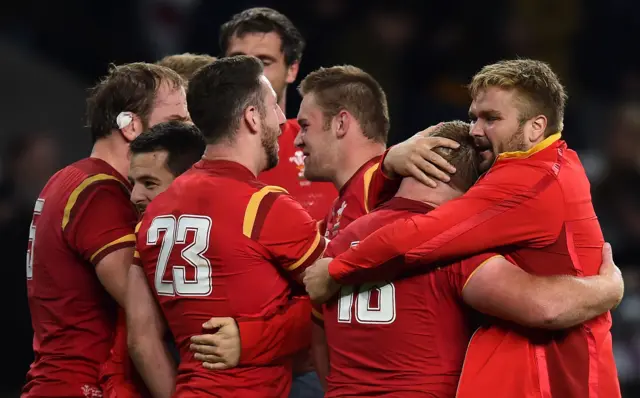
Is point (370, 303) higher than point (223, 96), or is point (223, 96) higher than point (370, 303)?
point (223, 96)

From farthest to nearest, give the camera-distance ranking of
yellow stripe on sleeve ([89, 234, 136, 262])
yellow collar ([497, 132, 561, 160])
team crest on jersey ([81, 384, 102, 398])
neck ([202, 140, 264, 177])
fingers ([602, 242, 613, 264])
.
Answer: team crest on jersey ([81, 384, 102, 398])
yellow stripe on sleeve ([89, 234, 136, 262])
neck ([202, 140, 264, 177])
fingers ([602, 242, 613, 264])
yellow collar ([497, 132, 561, 160])

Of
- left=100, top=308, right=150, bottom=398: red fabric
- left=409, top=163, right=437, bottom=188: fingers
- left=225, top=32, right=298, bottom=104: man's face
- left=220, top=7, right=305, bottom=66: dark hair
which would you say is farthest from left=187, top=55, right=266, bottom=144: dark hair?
left=220, top=7, right=305, bottom=66: dark hair

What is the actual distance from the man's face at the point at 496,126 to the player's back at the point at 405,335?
11.9 inches

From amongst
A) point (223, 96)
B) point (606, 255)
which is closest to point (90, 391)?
point (223, 96)

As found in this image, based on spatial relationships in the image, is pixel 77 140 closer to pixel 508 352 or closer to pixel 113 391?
pixel 113 391

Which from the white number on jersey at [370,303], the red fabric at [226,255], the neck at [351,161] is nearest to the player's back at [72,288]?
the red fabric at [226,255]

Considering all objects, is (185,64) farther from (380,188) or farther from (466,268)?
(466,268)

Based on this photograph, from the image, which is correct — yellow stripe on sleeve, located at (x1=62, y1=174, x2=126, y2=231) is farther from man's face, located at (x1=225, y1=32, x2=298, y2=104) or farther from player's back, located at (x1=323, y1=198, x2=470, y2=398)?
man's face, located at (x1=225, y1=32, x2=298, y2=104)

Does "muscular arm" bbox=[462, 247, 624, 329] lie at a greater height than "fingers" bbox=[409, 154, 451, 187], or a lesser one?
lesser

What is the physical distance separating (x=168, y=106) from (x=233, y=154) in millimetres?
744

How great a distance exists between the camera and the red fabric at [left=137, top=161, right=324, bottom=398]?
12.2 feet

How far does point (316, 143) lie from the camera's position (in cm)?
437

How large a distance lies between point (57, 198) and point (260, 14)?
1.95 meters

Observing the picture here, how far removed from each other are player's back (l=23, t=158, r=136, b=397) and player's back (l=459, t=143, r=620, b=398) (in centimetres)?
151
